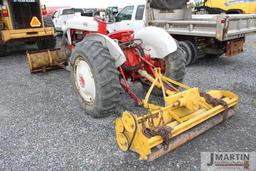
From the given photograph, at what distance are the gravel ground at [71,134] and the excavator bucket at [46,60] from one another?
2.17 ft

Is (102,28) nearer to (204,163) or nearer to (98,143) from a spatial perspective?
(98,143)

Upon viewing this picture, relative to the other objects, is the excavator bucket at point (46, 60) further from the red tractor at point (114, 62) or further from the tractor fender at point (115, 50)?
the tractor fender at point (115, 50)

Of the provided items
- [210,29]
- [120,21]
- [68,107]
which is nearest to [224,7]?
[120,21]

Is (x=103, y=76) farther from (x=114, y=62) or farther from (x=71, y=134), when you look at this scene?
(x=71, y=134)

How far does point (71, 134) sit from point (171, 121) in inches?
53.3

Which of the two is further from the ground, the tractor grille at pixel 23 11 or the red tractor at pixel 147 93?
the tractor grille at pixel 23 11

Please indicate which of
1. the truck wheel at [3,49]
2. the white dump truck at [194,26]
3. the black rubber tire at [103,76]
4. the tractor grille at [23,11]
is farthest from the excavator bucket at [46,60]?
the black rubber tire at [103,76]

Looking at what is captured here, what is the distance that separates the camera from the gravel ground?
109 inches

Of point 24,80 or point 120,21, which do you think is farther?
point 120,21

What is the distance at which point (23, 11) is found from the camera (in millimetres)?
7973

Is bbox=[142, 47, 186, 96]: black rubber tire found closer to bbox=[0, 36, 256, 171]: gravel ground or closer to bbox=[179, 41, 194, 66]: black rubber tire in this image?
bbox=[0, 36, 256, 171]: gravel ground

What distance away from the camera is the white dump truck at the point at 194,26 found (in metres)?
5.87

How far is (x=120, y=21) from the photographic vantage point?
28.9 ft

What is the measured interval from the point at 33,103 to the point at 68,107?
2.40ft
